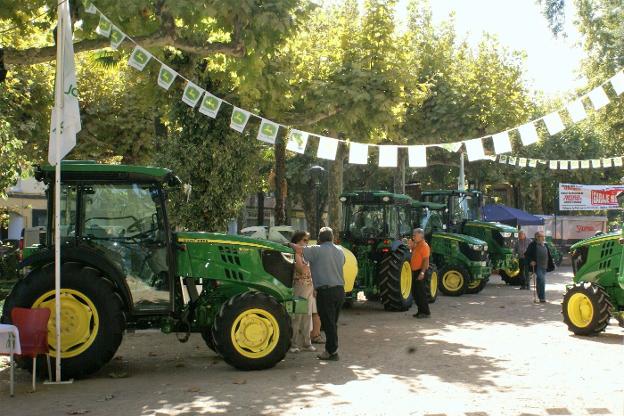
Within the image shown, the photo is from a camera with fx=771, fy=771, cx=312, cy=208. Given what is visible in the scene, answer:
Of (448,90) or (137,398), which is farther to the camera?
(448,90)

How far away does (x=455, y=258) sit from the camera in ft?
68.4

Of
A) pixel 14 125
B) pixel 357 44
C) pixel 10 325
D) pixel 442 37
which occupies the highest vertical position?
pixel 442 37

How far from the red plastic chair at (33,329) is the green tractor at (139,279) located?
0.43 m

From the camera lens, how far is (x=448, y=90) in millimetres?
28969

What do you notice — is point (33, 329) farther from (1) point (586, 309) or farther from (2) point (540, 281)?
(2) point (540, 281)

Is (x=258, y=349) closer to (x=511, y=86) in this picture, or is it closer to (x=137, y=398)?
(x=137, y=398)

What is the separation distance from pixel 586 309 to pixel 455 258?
28.1 ft

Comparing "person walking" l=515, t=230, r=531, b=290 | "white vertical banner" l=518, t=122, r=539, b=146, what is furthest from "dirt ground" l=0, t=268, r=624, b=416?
"person walking" l=515, t=230, r=531, b=290

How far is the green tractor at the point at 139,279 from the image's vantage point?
29.3ft

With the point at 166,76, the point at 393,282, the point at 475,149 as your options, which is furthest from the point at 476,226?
the point at 166,76

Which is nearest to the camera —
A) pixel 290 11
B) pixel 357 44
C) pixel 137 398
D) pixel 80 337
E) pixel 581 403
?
pixel 581 403

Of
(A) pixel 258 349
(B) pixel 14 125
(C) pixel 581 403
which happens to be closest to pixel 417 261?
(A) pixel 258 349

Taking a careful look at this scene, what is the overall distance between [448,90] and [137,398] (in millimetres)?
23082

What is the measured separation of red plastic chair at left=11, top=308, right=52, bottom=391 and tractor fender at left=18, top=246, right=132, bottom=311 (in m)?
0.78
